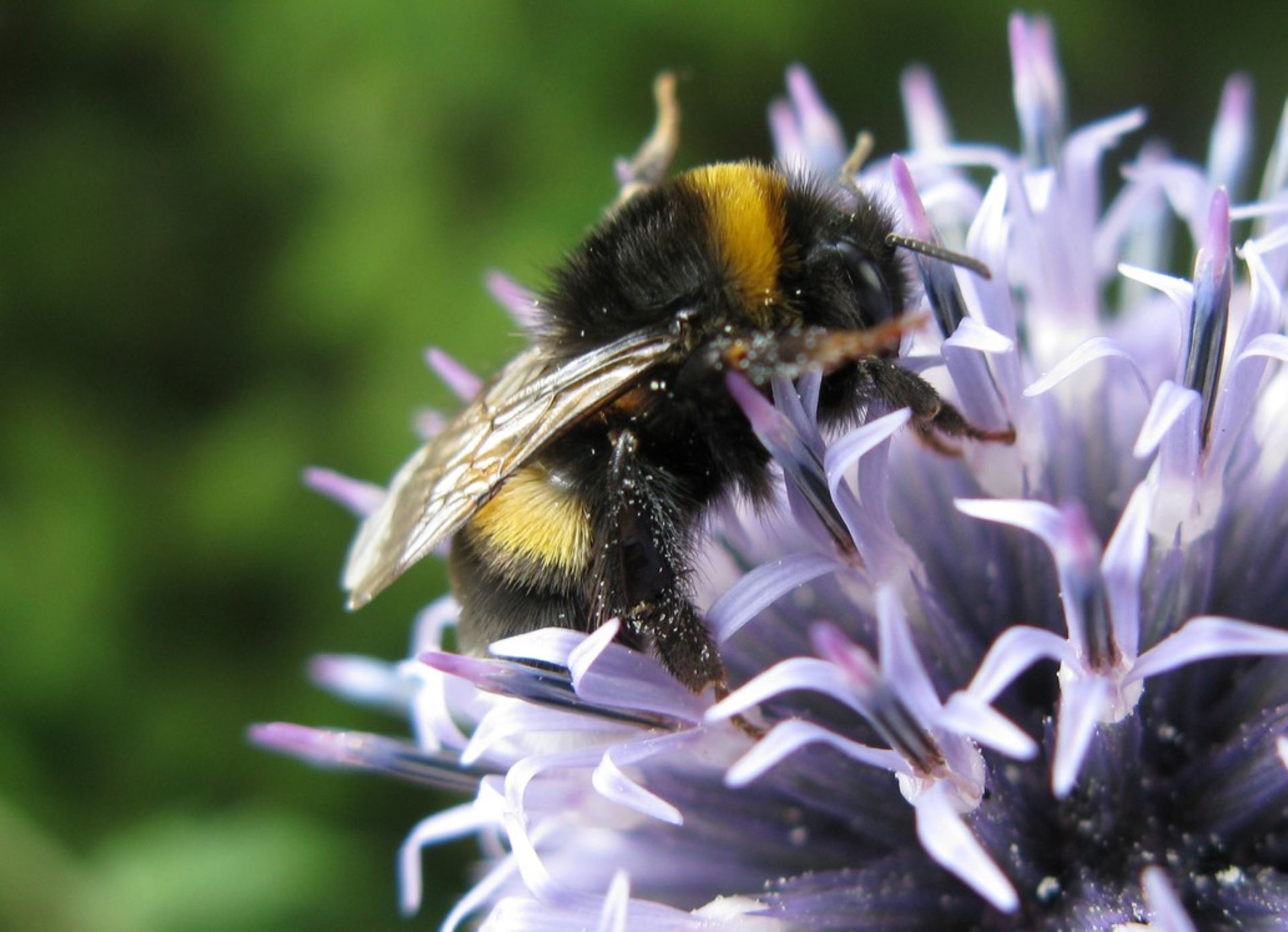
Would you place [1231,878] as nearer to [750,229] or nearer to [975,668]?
[975,668]

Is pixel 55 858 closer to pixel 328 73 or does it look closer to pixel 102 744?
pixel 102 744

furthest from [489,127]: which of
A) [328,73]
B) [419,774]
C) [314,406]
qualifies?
[419,774]

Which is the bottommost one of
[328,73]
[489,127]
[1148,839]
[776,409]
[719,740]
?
[1148,839]

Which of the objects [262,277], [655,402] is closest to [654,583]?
[655,402]

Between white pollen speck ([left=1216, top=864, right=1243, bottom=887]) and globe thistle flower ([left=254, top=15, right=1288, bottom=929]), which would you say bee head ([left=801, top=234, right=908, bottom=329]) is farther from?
white pollen speck ([left=1216, top=864, right=1243, bottom=887])

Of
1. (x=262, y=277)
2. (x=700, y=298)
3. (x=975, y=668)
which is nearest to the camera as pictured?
(x=700, y=298)

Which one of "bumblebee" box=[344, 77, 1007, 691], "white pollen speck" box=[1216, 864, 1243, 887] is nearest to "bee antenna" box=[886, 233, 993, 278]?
"bumblebee" box=[344, 77, 1007, 691]

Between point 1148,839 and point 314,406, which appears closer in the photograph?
point 1148,839
